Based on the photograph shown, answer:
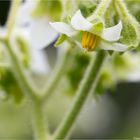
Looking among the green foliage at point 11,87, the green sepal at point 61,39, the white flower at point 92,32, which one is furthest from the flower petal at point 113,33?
the green foliage at point 11,87

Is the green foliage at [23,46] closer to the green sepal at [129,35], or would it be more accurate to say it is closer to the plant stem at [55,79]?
the plant stem at [55,79]

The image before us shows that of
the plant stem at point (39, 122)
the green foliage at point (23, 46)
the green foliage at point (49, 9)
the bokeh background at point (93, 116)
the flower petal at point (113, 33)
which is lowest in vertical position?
the bokeh background at point (93, 116)

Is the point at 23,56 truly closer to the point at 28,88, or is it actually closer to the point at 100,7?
the point at 28,88

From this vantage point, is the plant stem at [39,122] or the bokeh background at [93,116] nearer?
the plant stem at [39,122]

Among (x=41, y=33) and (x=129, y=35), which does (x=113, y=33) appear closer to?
(x=129, y=35)

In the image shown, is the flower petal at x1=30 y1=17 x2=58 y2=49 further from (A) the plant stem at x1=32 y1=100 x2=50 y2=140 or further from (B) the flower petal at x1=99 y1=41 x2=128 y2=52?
(B) the flower petal at x1=99 y1=41 x2=128 y2=52
